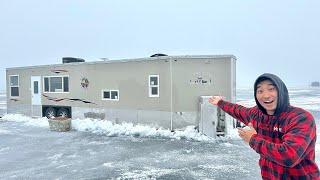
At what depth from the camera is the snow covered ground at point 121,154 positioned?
7121mm

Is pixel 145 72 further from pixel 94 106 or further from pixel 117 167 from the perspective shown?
pixel 117 167

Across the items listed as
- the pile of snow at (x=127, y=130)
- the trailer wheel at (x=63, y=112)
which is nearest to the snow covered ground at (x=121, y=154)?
the pile of snow at (x=127, y=130)

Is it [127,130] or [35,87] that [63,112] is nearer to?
[35,87]

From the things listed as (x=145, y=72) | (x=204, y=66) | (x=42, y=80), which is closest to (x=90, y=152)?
(x=145, y=72)

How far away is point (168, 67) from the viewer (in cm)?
1240

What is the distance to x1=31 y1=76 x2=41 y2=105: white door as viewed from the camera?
16938 millimetres

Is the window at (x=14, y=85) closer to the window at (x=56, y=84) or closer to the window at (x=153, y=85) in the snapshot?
the window at (x=56, y=84)

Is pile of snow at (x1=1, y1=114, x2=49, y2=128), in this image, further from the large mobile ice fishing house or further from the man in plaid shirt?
the man in plaid shirt

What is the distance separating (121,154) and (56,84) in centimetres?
893

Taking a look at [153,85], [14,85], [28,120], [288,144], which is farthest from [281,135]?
[14,85]

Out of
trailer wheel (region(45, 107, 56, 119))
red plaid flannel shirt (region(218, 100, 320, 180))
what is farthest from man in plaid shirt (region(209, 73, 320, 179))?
trailer wheel (region(45, 107, 56, 119))

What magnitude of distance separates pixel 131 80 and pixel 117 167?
6.48 m

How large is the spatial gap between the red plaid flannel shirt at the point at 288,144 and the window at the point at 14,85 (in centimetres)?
1841

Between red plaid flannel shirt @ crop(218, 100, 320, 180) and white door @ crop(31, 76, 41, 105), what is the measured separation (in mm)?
16426
